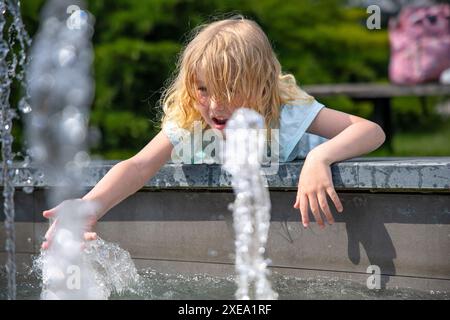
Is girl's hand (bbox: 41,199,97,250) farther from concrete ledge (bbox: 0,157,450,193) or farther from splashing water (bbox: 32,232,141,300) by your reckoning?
concrete ledge (bbox: 0,157,450,193)

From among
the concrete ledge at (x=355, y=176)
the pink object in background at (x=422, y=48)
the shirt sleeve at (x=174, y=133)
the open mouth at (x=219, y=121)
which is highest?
the pink object in background at (x=422, y=48)

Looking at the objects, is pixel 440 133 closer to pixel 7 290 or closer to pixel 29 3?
pixel 29 3

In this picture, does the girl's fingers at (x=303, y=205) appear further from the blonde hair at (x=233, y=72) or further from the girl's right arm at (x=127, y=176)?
the girl's right arm at (x=127, y=176)

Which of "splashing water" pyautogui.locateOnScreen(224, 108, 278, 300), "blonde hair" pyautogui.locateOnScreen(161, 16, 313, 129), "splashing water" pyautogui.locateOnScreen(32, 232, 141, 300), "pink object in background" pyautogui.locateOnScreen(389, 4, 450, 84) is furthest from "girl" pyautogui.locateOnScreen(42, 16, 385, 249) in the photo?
"pink object in background" pyautogui.locateOnScreen(389, 4, 450, 84)

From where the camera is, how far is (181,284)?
2018 mm

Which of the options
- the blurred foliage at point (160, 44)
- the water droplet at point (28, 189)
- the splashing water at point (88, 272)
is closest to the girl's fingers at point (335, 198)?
the splashing water at point (88, 272)

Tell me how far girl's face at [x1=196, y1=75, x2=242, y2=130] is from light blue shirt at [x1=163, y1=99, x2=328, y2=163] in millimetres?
119

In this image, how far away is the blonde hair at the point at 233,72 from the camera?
6.88 ft

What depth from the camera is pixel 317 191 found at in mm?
1881

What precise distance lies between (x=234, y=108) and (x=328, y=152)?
0.30m

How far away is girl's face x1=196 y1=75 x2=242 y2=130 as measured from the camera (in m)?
2.10

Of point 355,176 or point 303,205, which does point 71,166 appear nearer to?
point 303,205

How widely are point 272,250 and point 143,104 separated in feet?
21.0

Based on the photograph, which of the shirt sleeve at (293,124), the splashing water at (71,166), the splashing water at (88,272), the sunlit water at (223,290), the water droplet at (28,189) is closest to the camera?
the splashing water at (71,166)
